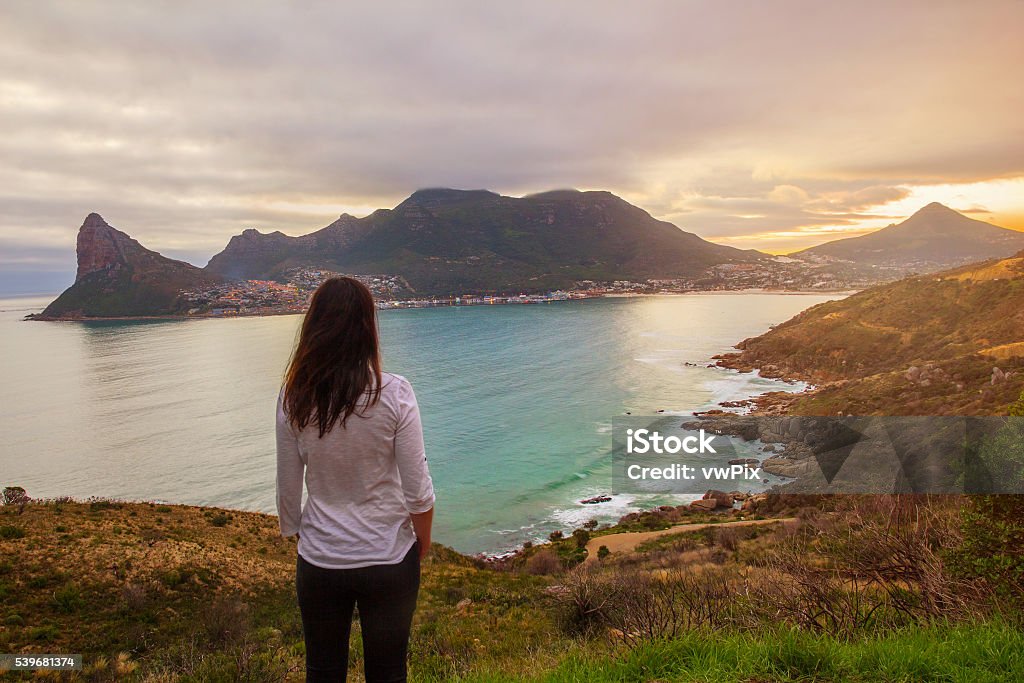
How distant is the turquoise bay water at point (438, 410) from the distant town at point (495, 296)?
51.2 meters

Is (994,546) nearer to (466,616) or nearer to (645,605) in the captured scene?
(645,605)

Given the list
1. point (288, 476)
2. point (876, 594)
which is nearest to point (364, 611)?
point (288, 476)

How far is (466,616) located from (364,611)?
334 inches

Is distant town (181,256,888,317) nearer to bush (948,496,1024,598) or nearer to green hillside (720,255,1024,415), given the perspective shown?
green hillside (720,255,1024,415)

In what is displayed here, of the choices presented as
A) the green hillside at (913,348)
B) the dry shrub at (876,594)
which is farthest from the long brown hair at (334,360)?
the green hillside at (913,348)

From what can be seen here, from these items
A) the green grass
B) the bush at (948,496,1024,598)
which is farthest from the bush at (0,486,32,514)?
the bush at (948,496,1024,598)

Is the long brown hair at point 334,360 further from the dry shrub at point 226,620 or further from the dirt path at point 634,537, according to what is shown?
the dirt path at point 634,537

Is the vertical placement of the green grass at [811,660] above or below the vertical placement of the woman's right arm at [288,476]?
below

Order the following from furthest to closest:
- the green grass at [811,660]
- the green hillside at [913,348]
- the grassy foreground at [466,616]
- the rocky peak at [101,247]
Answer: the rocky peak at [101,247]
the green hillside at [913,348]
the grassy foreground at [466,616]
the green grass at [811,660]

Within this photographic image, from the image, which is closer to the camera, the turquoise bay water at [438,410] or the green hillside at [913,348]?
the turquoise bay water at [438,410]

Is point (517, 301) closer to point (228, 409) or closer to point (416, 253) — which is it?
point (416, 253)

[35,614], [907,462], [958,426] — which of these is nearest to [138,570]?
[35,614]

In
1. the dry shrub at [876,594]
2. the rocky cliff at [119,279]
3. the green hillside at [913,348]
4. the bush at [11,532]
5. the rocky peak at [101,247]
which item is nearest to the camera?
the dry shrub at [876,594]

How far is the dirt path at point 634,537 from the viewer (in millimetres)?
16436
